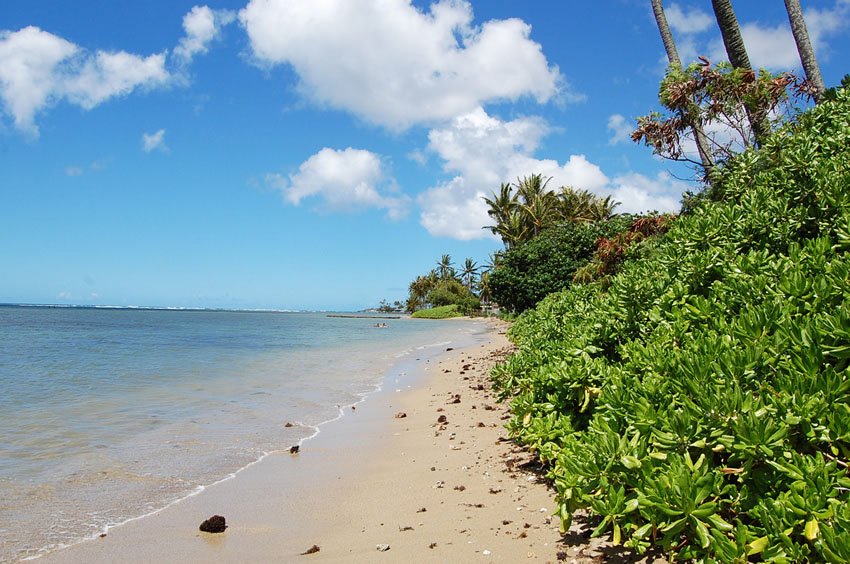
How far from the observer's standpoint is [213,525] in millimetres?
4555

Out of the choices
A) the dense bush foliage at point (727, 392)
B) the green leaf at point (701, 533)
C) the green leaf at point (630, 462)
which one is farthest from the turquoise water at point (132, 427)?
the green leaf at point (701, 533)

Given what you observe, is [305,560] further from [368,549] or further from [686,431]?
[686,431]

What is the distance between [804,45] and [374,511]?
34.4ft

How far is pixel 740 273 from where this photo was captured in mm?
4215

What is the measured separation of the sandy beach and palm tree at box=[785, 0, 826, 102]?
7933 millimetres

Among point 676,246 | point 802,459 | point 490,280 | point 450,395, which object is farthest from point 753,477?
point 490,280

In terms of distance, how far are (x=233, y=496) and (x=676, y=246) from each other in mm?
4940

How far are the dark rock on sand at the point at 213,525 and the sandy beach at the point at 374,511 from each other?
61mm

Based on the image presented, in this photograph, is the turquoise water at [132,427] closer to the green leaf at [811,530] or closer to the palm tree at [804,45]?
the green leaf at [811,530]

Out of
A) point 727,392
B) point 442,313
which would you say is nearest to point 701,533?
point 727,392

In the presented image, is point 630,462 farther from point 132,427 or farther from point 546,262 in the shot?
point 546,262

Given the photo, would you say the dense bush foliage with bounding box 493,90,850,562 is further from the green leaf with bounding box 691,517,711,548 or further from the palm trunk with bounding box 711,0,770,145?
the palm trunk with bounding box 711,0,770,145

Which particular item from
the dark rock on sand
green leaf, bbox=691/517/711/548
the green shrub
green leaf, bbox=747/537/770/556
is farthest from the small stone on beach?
the green shrub

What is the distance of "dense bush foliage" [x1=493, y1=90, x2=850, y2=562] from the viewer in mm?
2314
